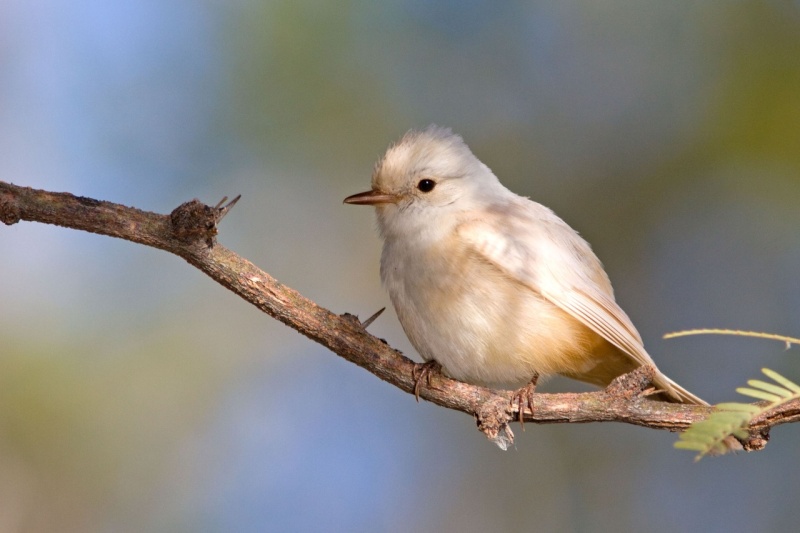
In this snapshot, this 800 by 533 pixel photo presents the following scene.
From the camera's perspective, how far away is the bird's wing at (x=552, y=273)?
13.1 feet

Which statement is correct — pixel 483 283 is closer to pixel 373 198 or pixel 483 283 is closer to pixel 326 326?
pixel 373 198

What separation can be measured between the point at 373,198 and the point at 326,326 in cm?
135

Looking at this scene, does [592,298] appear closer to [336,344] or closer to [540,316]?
[540,316]

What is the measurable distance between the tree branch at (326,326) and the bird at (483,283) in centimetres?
53


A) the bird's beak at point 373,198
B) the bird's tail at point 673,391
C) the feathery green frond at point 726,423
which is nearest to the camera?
the feathery green frond at point 726,423

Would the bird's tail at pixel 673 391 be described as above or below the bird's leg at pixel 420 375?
above

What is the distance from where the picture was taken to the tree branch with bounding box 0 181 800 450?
8.87 ft

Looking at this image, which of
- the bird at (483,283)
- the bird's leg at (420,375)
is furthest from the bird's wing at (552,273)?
the bird's leg at (420,375)

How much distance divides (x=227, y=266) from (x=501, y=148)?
387 cm

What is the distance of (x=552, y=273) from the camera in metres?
4.14

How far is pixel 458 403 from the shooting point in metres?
3.42

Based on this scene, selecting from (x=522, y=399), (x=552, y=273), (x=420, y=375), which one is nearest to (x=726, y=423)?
(x=522, y=399)

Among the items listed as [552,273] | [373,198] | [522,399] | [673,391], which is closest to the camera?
[522,399]

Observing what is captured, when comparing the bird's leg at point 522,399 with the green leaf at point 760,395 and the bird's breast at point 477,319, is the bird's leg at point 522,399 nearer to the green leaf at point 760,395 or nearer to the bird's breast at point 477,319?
the bird's breast at point 477,319
